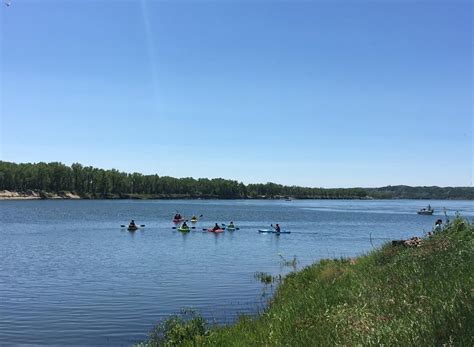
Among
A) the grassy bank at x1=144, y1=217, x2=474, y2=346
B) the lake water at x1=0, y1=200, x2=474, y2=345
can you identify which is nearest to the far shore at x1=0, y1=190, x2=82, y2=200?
the lake water at x1=0, y1=200, x2=474, y2=345

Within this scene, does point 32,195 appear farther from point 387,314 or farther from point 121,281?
point 387,314

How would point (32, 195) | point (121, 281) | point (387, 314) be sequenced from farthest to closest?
point (32, 195) → point (121, 281) → point (387, 314)

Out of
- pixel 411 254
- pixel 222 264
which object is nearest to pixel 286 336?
pixel 411 254

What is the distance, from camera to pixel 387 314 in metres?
8.63

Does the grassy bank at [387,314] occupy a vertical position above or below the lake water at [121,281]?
above

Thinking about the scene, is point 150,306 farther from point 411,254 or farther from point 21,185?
point 21,185

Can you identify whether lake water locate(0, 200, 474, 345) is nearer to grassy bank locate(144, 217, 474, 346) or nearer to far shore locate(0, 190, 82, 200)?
grassy bank locate(144, 217, 474, 346)

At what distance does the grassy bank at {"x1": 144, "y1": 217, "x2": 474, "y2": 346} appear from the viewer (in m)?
6.83

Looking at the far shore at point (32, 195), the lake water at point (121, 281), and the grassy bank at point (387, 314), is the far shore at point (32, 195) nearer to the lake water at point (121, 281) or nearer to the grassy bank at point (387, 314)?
the lake water at point (121, 281)

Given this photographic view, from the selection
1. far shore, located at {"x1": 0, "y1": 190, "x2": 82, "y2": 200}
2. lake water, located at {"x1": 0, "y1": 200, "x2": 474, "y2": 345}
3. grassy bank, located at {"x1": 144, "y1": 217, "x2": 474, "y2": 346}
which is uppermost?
far shore, located at {"x1": 0, "y1": 190, "x2": 82, "y2": 200}

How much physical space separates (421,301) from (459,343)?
101 inches

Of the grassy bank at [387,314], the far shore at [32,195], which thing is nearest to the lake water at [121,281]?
the grassy bank at [387,314]

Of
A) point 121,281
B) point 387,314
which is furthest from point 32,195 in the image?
point 387,314

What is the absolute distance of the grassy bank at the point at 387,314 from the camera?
6.83 m
